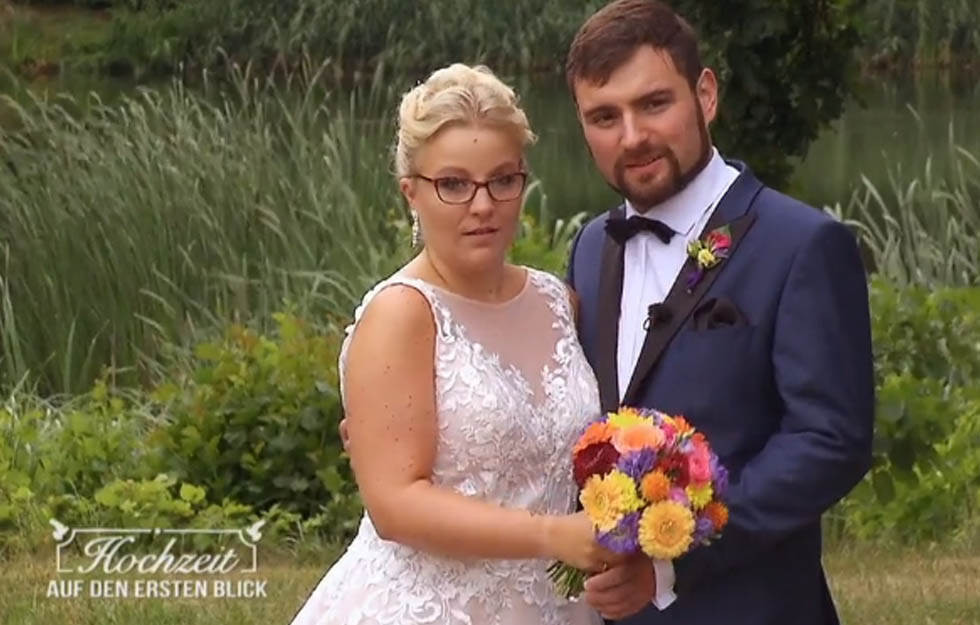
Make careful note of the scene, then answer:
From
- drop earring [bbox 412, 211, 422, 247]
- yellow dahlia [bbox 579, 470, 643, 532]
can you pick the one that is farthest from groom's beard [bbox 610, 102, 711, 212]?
yellow dahlia [bbox 579, 470, 643, 532]

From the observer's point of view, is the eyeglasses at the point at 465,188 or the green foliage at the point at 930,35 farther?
the green foliage at the point at 930,35

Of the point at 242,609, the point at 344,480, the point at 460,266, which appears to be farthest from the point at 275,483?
the point at 460,266

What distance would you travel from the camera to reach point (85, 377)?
28.1 ft

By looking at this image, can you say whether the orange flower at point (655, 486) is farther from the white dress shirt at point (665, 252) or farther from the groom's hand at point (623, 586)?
the white dress shirt at point (665, 252)

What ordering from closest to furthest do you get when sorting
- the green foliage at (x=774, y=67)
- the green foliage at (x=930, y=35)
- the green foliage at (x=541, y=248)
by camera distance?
1. the green foliage at (x=774, y=67)
2. the green foliage at (x=541, y=248)
3. the green foliage at (x=930, y=35)

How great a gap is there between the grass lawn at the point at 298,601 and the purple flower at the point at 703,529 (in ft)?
9.42

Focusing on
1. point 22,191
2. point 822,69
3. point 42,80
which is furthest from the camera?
point 42,80

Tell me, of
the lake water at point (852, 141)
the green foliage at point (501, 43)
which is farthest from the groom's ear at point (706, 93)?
the lake water at point (852, 141)

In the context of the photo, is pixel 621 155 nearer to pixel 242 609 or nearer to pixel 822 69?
pixel 242 609

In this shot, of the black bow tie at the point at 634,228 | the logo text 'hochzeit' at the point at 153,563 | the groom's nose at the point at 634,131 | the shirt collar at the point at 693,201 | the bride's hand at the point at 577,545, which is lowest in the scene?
the logo text 'hochzeit' at the point at 153,563

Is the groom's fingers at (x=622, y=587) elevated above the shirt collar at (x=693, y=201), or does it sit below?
below

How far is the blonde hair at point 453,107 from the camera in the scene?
2.86m

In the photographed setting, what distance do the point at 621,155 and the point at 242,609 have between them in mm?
2958

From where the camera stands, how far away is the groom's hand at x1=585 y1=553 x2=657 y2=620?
8.81 ft
